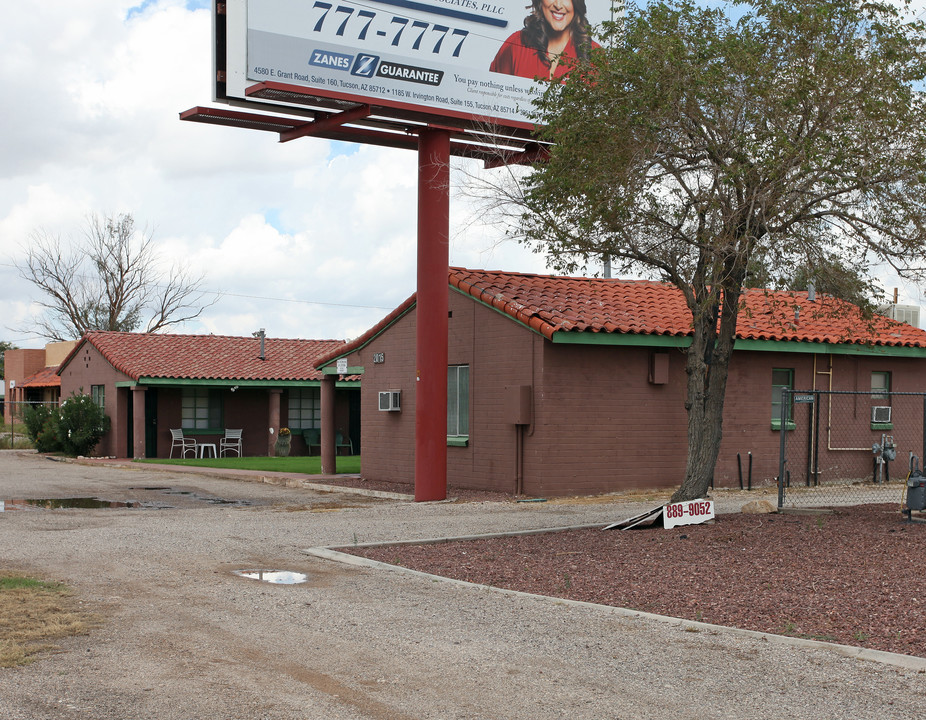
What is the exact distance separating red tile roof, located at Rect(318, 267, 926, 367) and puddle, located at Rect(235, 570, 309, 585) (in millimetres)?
8257

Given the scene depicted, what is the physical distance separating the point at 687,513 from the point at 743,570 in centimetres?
308

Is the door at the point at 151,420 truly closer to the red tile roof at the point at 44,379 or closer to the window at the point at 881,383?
the red tile roof at the point at 44,379

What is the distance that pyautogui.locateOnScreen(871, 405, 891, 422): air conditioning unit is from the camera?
71.6 feet

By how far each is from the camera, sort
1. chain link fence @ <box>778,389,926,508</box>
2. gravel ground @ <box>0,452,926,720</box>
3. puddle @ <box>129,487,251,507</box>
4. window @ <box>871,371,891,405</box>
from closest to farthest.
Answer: gravel ground @ <box>0,452,926,720</box> < puddle @ <box>129,487,251,507</box> < chain link fence @ <box>778,389,926,508</box> < window @ <box>871,371,891,405</box>

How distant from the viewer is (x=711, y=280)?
1310 centimetres

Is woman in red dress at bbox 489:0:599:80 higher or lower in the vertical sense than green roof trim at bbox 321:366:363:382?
higher

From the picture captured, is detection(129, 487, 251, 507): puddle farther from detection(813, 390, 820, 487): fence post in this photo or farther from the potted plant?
the potted plant

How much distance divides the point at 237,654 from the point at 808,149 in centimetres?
848

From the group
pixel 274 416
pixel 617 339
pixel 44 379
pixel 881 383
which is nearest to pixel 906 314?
pixel 881 383

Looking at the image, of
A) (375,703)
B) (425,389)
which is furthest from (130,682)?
(425,389)

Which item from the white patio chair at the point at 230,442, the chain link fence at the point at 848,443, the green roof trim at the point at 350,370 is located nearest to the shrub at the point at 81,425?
the white patio chair at the point at 230,442

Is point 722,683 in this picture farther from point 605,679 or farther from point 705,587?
point 705,587

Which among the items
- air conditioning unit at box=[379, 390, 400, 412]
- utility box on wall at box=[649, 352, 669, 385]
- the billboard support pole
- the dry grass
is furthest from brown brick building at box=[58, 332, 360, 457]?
the dry grass

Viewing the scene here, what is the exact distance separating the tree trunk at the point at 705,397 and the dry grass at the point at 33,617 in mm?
7965
